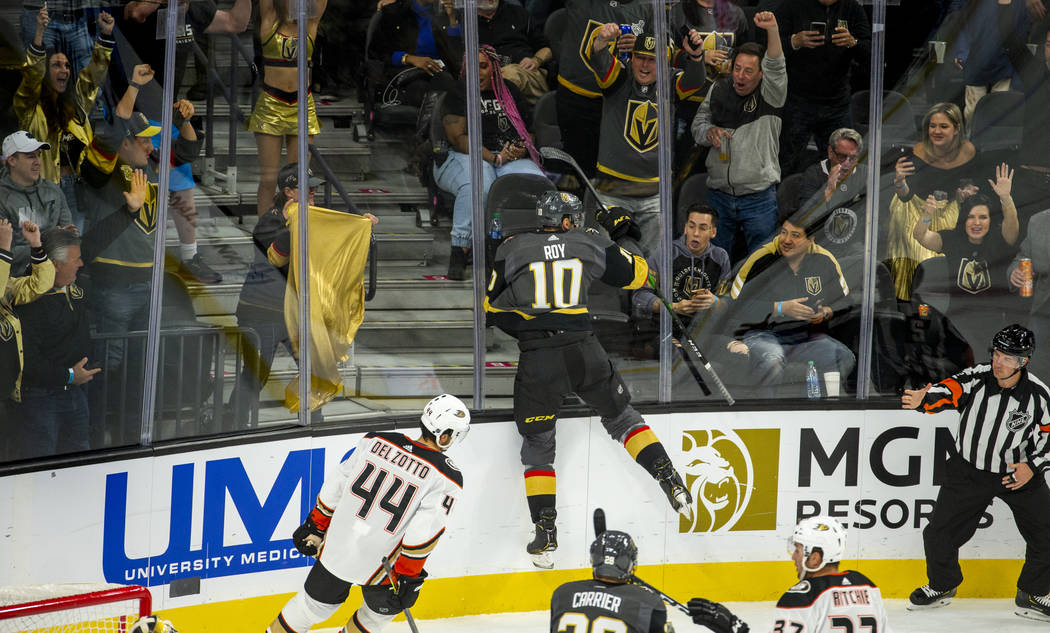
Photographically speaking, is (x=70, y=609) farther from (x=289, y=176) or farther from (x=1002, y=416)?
(x=1002, y=416)

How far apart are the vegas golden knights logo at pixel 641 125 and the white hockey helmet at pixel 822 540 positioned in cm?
250

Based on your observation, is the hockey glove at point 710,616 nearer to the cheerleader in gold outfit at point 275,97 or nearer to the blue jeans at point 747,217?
the blue jeans at point 747,217

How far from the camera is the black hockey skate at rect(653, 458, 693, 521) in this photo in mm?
6512

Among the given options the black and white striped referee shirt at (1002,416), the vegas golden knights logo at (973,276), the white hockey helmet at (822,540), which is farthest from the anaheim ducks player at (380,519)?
the vegas golden knights logo at (973,276)

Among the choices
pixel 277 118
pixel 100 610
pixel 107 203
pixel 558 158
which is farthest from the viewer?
pixel 558 158

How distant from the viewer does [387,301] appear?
21.7ft

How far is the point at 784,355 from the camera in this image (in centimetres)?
717

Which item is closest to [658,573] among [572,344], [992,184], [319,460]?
[572,344]

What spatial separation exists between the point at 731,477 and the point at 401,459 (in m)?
2.15

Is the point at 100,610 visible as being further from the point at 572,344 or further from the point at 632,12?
the point at 632,12

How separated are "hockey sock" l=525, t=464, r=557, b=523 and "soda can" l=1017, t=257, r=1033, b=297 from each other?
292 centimetres

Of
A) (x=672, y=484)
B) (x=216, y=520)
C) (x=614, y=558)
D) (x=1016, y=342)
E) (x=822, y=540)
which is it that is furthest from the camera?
(x=1016, y=342)

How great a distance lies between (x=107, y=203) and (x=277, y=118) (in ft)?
3.10

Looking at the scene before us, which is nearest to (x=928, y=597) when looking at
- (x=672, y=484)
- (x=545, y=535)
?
(x=672, y=484)
